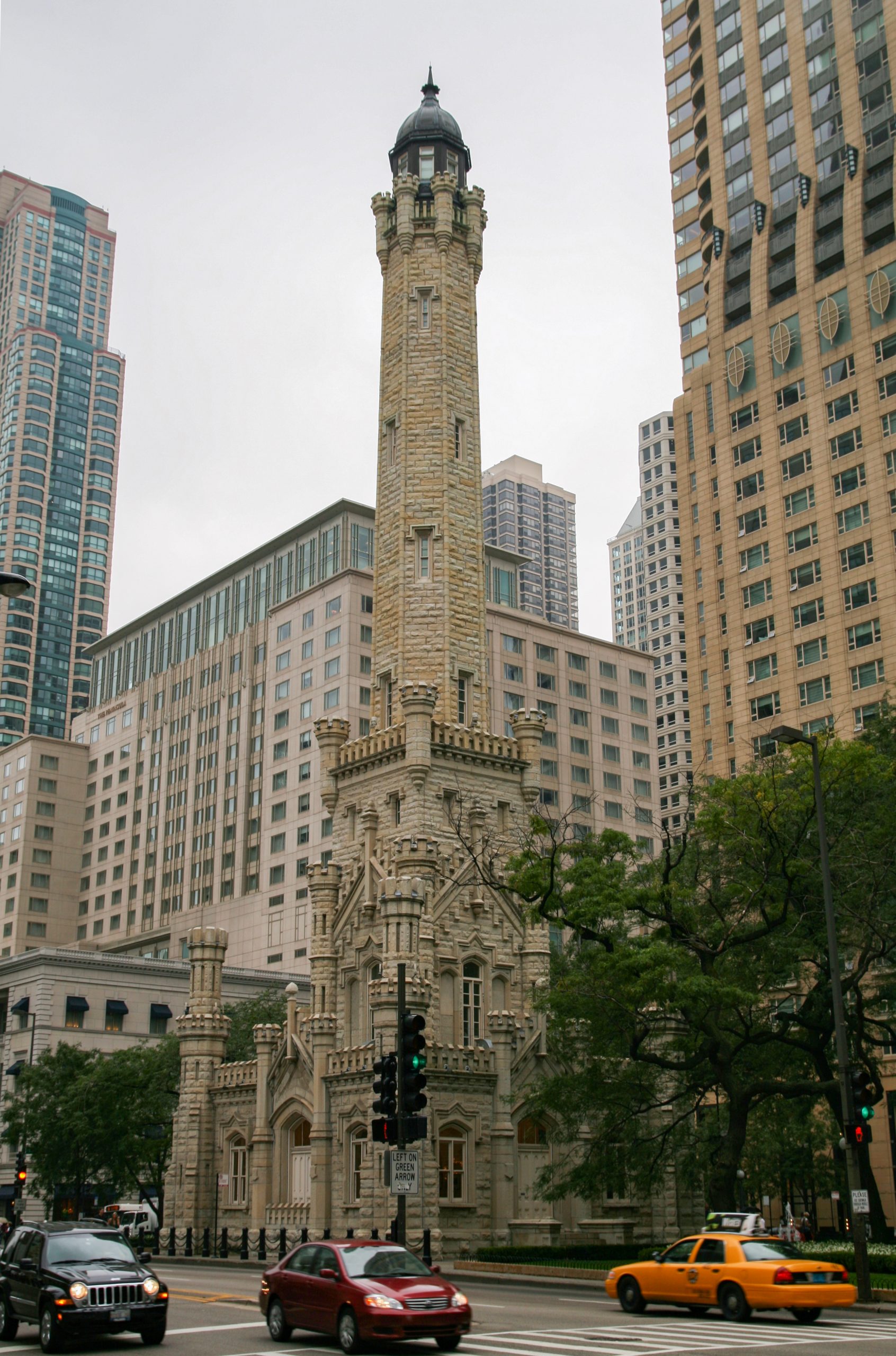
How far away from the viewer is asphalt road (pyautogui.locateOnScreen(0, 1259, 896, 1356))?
59.0ft

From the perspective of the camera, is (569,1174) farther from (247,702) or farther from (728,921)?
(247,702)

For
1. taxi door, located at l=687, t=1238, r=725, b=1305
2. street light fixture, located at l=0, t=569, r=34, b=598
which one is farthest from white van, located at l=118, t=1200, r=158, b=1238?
street light fixture, located at l=0, t=569, r=34, b=598

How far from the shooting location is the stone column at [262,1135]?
4741 centimetres

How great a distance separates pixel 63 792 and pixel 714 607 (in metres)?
66.0

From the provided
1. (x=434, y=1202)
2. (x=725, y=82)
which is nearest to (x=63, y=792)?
(x=725, y=82)

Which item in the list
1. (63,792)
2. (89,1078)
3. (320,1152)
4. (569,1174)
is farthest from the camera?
(63,792)

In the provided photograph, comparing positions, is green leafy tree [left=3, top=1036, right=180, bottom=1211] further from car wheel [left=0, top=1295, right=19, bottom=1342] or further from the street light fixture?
the street light fixture

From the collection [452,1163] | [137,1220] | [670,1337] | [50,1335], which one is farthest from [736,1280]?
[137,1220]

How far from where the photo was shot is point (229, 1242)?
49156 mm

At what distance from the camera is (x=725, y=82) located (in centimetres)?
9162

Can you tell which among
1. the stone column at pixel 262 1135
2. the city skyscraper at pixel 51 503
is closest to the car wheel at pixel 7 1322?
the stone column at pixel 262 1135

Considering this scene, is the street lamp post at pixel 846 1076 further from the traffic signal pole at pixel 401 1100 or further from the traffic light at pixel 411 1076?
the traffic signal pole at pixel 401 1100

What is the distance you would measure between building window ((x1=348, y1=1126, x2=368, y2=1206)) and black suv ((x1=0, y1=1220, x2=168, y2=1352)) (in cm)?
2313

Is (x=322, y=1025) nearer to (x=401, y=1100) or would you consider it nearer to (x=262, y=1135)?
(x=262, y=1135)
